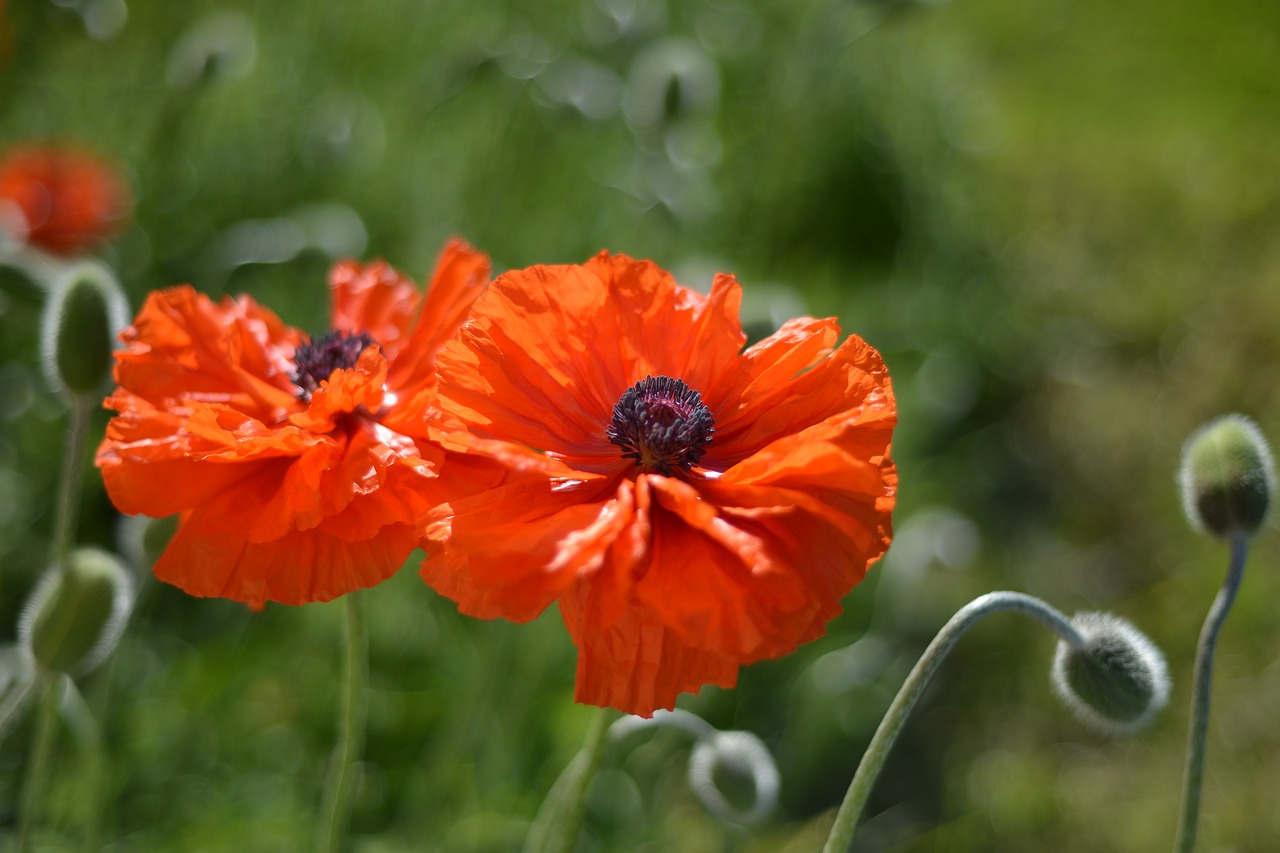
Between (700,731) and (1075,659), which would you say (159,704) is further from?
(1075,659)

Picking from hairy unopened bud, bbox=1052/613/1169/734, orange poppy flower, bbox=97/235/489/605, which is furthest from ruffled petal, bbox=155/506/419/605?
hairy unopened bud, bbox=1052/613/1169/734

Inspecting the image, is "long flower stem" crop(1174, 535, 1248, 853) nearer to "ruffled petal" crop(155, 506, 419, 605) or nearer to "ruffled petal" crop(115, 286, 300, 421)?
"ruffled petal" crop(155, 506, 419, 605)

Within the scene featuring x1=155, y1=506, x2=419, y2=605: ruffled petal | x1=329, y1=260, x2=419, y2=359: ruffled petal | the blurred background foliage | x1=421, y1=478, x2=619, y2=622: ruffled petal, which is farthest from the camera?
the blurred background foliage

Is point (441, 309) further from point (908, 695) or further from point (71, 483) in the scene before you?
point (908, 695)

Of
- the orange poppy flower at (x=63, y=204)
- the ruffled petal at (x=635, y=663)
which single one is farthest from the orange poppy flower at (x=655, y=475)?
the orange poppy flower at (x=63, y=204)

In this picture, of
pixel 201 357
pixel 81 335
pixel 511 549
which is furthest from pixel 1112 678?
pixel 81 335
